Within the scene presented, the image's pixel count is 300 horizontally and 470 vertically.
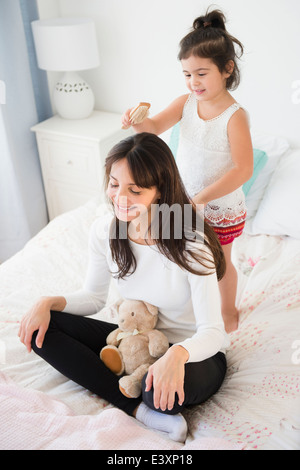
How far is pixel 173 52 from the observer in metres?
2.23

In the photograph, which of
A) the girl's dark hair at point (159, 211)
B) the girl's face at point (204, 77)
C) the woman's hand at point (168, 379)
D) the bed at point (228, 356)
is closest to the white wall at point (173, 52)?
the bed at point (228, 356)

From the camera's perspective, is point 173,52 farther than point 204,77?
Yes

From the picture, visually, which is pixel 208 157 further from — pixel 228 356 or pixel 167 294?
pixel 228 356

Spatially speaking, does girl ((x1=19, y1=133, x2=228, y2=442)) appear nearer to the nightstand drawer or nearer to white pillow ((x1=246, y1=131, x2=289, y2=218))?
white pillow ((x1=246, y1=131, x2=289, y2=218))

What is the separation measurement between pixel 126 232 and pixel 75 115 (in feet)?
4.84

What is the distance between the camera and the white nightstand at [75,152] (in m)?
2.33

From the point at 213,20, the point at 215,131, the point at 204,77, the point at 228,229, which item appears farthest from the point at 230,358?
the point at 213,20

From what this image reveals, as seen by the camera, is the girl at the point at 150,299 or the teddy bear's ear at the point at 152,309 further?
the teddy bear's ear at the point at 152,309

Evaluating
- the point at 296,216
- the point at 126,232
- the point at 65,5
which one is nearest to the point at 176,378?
the point at 126,232

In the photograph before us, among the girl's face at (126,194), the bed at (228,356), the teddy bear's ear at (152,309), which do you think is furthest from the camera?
the teddy bear's ear at (152,309)

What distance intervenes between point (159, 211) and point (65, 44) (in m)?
1.43

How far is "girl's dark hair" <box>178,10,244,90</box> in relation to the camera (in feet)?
4.15

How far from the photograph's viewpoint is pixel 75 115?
2.47 meters

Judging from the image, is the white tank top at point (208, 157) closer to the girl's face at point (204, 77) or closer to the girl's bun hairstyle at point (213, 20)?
the girl's face at point (204, 77)
